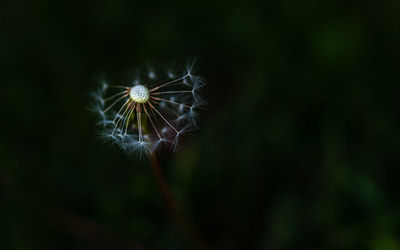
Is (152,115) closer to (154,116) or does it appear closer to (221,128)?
(154,116)

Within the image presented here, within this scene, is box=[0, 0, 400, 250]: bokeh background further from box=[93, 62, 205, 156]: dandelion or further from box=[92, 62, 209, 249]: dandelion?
box=[93, 62, 205, 156]: dandelion

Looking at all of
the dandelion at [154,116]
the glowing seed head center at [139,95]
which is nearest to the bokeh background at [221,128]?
the dandelion at [154,116]

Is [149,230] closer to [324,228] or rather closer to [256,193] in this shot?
[256,193]

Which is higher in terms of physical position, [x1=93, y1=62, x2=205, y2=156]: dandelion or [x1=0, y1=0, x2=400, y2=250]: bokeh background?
[x1=0, y1=0, x2=400, y2=250]: bokeh background

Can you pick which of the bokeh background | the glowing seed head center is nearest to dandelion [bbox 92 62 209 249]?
the glowing seed head center

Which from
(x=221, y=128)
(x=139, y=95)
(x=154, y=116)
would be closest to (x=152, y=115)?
(x=154, y=116)
